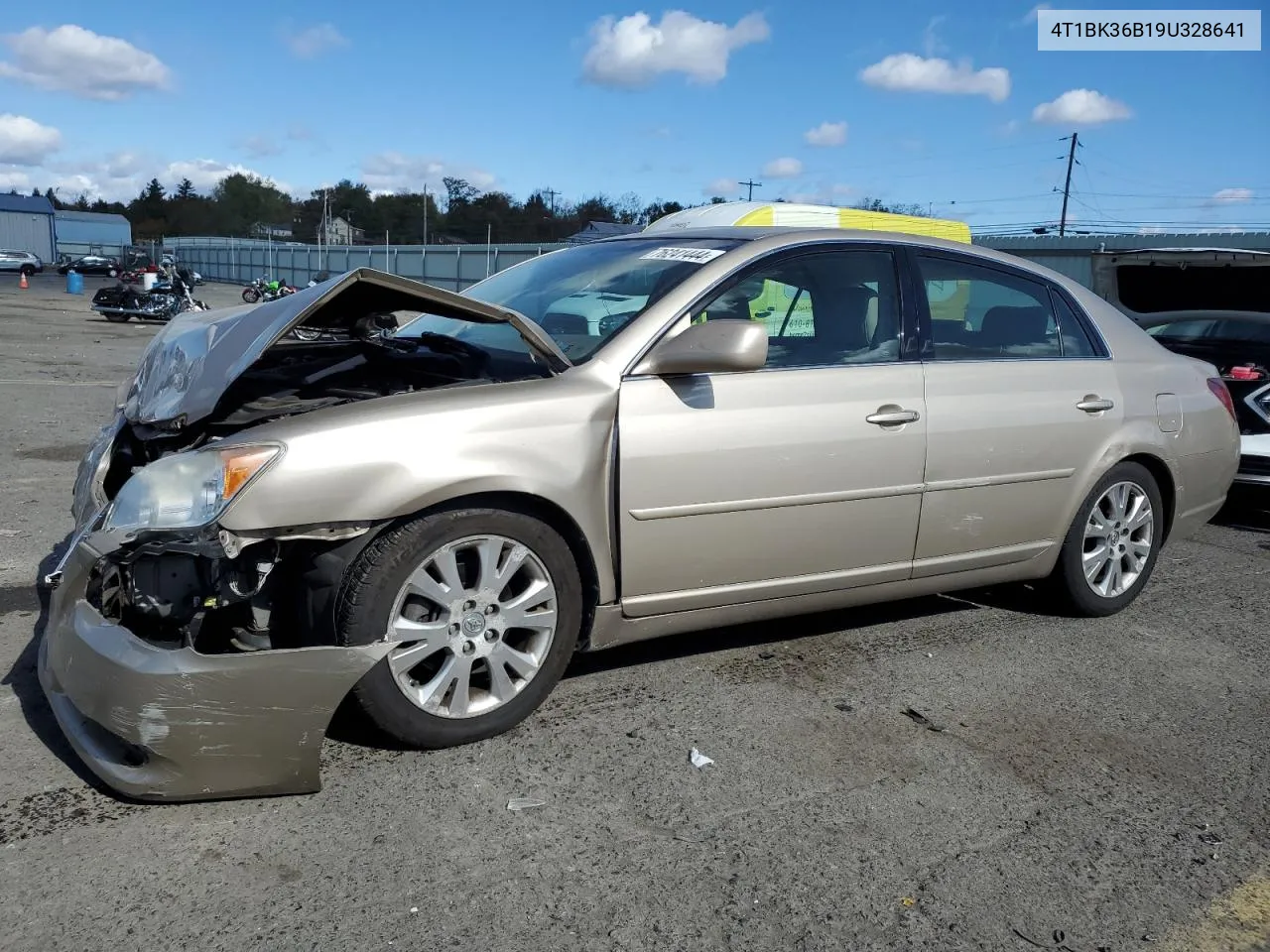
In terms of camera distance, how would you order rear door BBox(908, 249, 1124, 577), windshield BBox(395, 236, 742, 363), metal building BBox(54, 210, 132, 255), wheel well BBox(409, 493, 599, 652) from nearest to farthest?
wheel well BBox(409, 493, 599, 652) → windshield BBox(395, 236, 742, 363) → rear door BBox(908, 249, 1124, 577) → metal building BBox(54, 210, 132, 255)

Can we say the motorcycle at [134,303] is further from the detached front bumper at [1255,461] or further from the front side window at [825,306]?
the front side window at [825,306]

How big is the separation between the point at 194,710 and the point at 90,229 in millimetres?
100951

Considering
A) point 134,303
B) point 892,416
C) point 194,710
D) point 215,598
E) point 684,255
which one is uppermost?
point 684,255

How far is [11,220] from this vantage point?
7888cm

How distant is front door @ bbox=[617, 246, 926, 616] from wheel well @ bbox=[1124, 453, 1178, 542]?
4.72 feet

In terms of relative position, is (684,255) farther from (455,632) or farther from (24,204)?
(24,204)

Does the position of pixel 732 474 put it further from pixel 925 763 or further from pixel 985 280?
pixel 985 280

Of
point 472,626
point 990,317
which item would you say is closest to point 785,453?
point 472,626

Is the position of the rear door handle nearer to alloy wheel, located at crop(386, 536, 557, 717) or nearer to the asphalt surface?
the asphalt surface

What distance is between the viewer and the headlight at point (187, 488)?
2.95m

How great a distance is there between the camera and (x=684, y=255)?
13.3 ft

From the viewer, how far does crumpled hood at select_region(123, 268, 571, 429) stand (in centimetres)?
333

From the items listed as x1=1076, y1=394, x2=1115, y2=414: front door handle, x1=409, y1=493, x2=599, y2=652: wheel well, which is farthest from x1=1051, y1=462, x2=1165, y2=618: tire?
x1=409, y1=493, x2=599, y2=652: wheel well

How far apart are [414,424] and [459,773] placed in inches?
40.1
